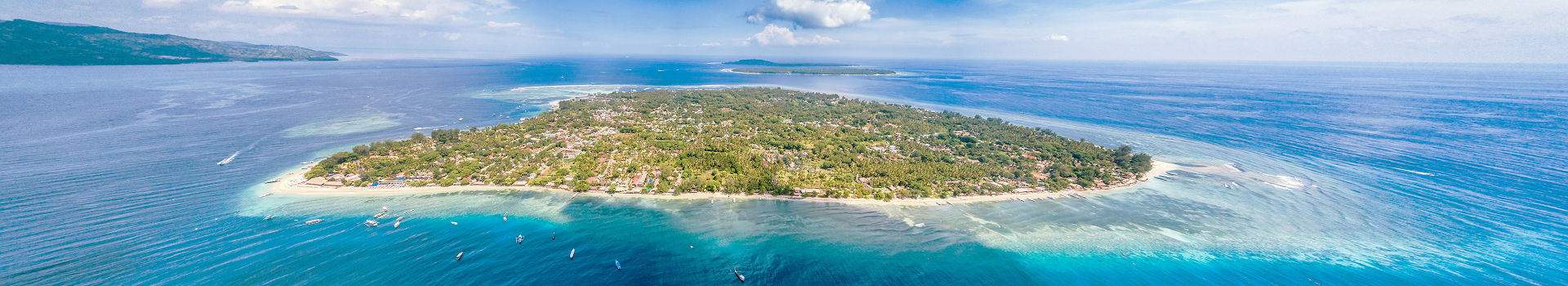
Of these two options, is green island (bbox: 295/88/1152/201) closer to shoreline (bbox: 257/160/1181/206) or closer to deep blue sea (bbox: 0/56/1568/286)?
shoreline (bbox: 257/160/1181/206)

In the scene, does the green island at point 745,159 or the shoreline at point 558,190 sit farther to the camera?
the green island at point 745,159

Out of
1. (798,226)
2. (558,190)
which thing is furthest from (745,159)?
(558,190)

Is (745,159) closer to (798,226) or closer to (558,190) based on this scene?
(798,226)

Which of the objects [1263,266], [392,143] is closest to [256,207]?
[392,143]

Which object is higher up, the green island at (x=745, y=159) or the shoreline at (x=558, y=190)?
the green island at (x=745, y=159)

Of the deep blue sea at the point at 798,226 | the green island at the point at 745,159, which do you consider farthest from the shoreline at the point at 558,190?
the deep blue sea at the point at 798,226

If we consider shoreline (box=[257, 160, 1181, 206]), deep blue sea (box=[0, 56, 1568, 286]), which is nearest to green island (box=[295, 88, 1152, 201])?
shoreline (box=[257, 160, 1181, 206])

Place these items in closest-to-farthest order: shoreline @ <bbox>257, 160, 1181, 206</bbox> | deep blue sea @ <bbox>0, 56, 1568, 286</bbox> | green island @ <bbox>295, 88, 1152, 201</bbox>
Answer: deep blue sea @ <bbox>0, 56, 1568, 286</bbox> < shoreline @ <bbox>257, 160, 1181, 206</bbox> < green island @ <bbox>295, 88, 1152, 201</bbox>

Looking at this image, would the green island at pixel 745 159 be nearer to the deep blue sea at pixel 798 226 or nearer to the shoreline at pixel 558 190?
the shoreline at pixel 558 190

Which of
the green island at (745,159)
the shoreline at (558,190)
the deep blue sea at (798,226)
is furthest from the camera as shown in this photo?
the green island at (745,159)
